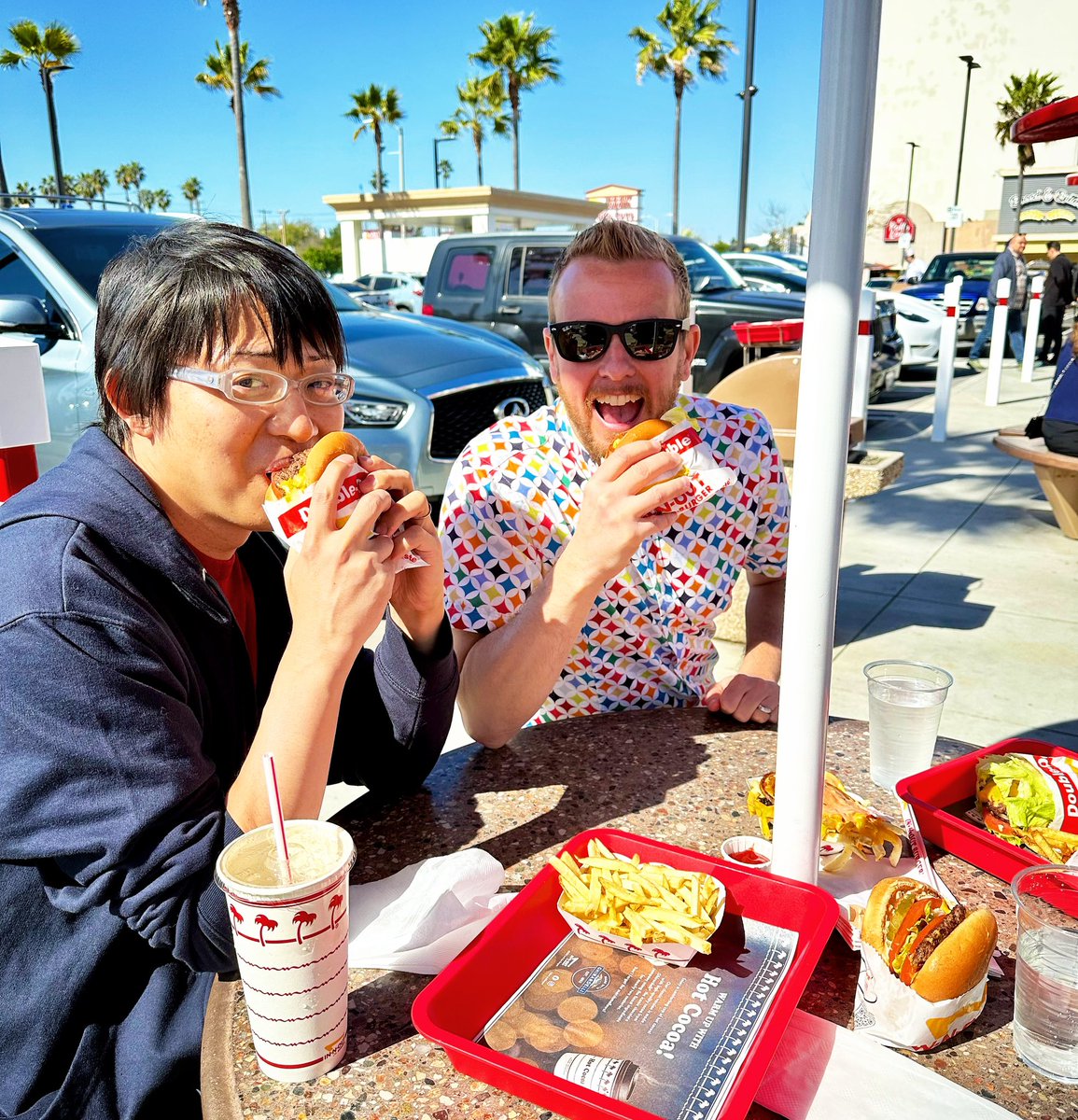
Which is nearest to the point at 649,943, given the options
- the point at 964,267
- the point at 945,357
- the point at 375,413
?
the point at 375,413

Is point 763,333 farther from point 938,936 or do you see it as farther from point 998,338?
point 938,936

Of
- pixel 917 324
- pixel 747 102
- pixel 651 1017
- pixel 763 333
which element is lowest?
pixel 651 1017

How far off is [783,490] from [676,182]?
48257 mm

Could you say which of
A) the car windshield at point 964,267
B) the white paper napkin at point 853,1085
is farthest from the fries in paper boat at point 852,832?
the car windshield at point 964,267

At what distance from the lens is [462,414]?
6602 mm

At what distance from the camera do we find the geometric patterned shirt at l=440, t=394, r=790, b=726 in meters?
2.09

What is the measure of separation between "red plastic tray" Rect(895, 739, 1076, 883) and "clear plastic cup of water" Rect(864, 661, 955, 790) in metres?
0.09

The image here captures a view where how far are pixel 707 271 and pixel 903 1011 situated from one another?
11119 mm

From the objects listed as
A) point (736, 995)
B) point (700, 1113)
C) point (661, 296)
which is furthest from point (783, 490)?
point (700, 1113)

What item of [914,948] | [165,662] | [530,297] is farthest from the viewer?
[530,297]

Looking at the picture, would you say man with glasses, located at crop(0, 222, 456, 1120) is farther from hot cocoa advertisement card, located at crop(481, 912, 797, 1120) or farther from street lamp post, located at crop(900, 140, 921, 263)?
street lamp post, located at crop(900, 140, 921, 263)

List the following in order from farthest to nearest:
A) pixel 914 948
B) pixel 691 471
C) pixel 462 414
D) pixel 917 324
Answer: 1. pixel 917 324
2. pixel 462 414
3. pixel 691 471
4. pixel 914 948

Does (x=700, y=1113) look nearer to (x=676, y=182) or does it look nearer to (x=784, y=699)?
(x=784, y=699)

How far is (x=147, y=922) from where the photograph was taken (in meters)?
1.15
